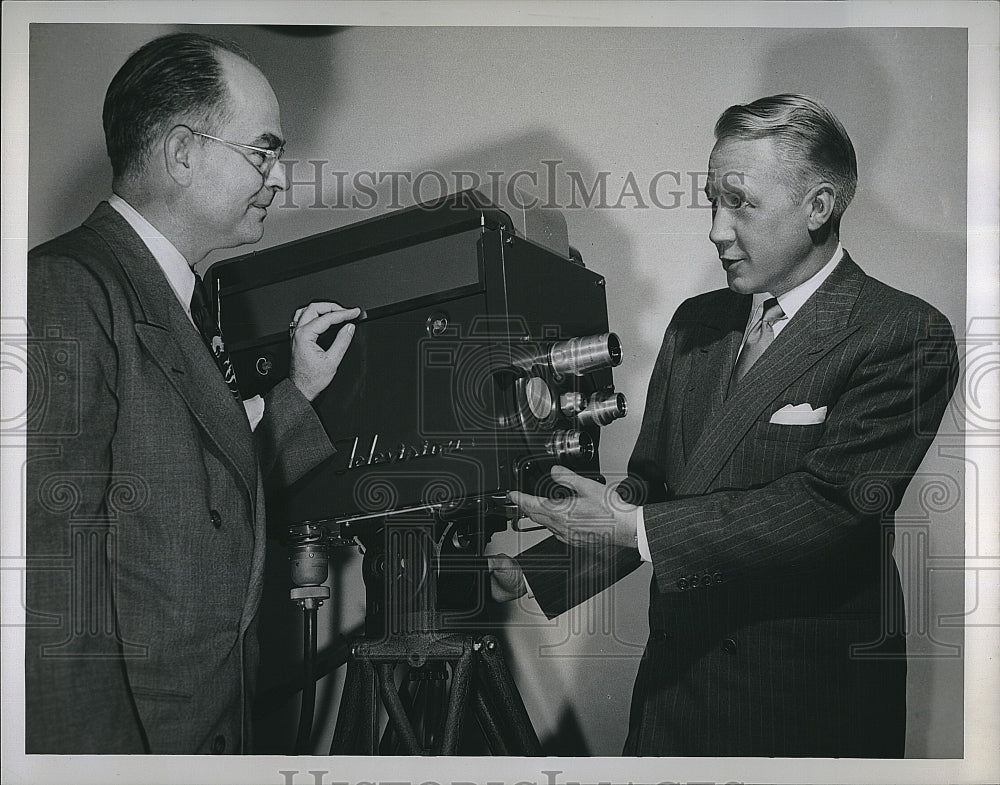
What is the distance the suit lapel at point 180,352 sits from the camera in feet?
5.82

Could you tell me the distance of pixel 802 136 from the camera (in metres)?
1.83

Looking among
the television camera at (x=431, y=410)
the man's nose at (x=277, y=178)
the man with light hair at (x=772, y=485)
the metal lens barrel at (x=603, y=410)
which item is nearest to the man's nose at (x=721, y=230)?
the man with light hair at (x=772, y=485)

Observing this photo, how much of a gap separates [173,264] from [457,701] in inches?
36.2

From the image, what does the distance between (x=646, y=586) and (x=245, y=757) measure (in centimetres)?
78

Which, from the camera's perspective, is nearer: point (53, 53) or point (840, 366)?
point (840, 366)

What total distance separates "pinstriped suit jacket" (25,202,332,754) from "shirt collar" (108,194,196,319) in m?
0.01

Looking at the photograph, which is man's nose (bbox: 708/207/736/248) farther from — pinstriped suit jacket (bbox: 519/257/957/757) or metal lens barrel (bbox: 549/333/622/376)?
metal lens barrel (bbox: 549/333/622/376)

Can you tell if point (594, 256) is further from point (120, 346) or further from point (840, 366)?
point (120, 346)

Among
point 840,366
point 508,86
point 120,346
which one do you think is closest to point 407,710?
point 120,346

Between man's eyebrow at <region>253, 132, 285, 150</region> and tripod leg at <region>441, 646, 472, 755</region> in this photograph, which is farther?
man's eyebrow at <region>253, 132, 285, 150</region>

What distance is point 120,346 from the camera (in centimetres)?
178

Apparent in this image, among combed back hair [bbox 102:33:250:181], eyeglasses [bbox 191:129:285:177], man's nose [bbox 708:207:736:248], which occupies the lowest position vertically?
man's nose [bbox 708:207:736:248]

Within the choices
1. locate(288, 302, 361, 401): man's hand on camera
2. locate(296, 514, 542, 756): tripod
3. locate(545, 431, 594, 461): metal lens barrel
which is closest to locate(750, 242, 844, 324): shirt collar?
locate(545, 431, 594, 461): metal lens barrel

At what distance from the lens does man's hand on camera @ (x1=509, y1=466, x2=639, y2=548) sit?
181 cm
